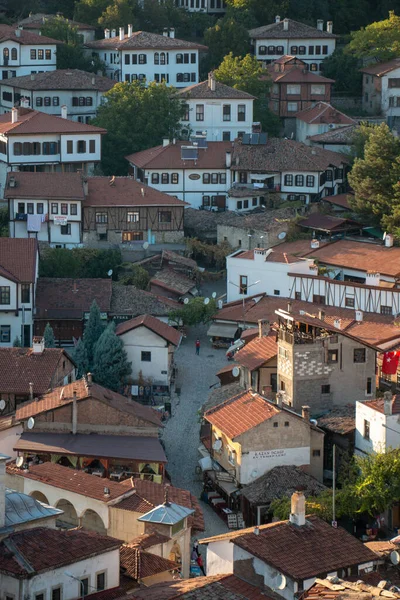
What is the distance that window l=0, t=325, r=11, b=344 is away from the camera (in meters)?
78.3

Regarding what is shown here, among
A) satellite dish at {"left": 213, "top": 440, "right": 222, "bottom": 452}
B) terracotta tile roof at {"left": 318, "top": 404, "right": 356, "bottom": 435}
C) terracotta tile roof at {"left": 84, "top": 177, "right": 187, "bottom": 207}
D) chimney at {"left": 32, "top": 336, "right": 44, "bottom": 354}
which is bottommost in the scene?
satellite dish at {"left": 213, "top": 440, "right": 222, "bottom": 452}

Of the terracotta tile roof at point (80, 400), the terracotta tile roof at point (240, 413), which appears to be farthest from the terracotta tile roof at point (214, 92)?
the terracotta tile roof at point (80, 400)

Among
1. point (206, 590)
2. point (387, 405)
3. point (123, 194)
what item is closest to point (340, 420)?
point (387, 405)

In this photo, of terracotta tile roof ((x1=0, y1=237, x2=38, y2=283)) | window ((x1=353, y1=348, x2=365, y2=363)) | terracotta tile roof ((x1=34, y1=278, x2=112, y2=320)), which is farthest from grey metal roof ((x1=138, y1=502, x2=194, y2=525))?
terracotta tile roof ((x1=34, y1=278, x2=112, y2=320))

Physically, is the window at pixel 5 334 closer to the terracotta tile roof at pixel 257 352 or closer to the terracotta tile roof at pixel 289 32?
the terracotta tile roof at pixel 257 352

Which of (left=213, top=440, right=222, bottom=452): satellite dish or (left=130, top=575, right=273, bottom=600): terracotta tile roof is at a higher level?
(left=130, top=575, right=273, bottom=600): terracotta tile roof

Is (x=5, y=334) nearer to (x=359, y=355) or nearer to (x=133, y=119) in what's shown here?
(x=359, y=355)

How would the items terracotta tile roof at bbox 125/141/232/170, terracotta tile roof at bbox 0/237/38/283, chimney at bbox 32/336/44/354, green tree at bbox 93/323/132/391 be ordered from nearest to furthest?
chimney at bbox 32/336/44/354 < green tree at bbox 93/323/132/391 < terracotta tile roof at bbox 0/237/38/283 < terracotta tile roof at bbox 125/141/232/170

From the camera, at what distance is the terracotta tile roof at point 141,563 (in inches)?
1993

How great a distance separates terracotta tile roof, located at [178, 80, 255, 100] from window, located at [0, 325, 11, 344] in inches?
1050

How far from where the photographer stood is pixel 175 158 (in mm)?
95500

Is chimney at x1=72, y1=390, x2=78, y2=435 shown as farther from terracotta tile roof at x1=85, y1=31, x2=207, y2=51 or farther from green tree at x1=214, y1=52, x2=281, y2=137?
terracotta tile roof at x1=85, y1=31, x2=207, y2=51

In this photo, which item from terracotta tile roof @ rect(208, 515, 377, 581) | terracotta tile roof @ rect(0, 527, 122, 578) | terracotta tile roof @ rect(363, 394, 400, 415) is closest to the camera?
terracotta tile roof @ rect(0, 527, 122, 578)

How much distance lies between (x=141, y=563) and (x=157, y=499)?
275 inches
